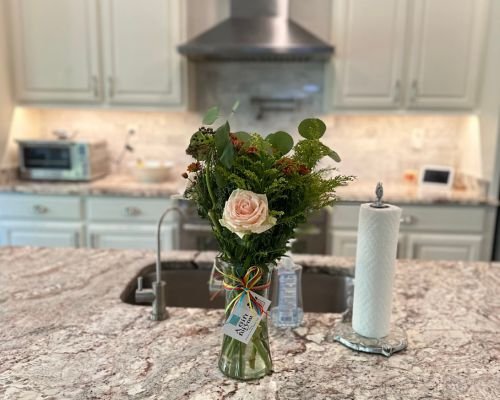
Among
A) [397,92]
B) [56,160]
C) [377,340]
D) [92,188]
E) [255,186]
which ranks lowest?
[377,340]

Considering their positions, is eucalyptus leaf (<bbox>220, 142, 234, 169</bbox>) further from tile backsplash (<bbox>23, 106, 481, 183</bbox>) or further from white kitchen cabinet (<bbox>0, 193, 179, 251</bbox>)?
tile backsplash (<bbox>23, 106, 481, 183</bbox>)

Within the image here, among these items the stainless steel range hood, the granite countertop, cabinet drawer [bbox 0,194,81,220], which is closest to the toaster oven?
cabinet drawer [bbox 0,194,81,220]

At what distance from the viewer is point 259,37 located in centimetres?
282

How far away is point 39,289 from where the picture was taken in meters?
1.39

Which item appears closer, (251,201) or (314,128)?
(251,201)

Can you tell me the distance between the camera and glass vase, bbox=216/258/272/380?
3.05ft

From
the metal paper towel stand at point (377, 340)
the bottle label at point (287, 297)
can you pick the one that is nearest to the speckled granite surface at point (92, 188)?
the bottle label at point (287, 297)

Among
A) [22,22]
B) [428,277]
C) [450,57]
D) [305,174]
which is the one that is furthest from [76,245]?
[450,57]

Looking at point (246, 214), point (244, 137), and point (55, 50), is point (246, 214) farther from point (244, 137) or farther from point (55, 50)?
point (55, 50)

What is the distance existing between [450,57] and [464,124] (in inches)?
21.3

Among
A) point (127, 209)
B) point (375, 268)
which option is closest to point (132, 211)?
point (127, 209)

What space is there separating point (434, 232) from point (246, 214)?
2358 millimetres

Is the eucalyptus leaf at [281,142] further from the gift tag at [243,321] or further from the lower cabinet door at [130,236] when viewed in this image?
the lower cabinet door at [130,236]

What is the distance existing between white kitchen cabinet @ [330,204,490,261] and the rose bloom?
6.74 feet
